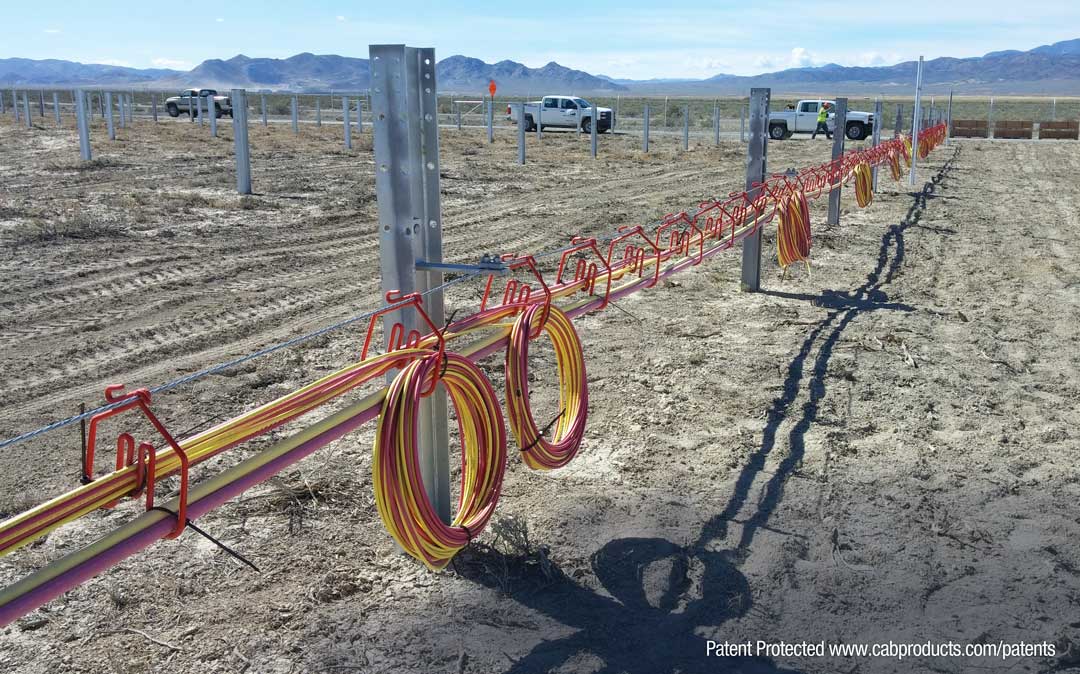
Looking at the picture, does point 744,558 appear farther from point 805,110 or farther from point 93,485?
point 805,110

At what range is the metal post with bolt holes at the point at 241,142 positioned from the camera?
49.3 ft

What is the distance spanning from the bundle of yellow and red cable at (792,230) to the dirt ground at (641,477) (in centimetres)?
38

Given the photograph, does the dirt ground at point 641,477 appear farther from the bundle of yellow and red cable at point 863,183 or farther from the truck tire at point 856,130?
the truck tire at point 856,130

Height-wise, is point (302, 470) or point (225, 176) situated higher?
point (225, 176)

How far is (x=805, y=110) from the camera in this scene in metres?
Answer: 38.2

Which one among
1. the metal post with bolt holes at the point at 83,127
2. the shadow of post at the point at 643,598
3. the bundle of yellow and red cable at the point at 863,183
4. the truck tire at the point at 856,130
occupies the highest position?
the truck tire at the point at 856,130

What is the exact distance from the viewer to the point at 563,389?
4516 mm

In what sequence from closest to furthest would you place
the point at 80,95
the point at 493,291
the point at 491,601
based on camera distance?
the point at 491,601
the point at 493,291
the point at 80,95

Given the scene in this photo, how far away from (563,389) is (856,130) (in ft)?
117

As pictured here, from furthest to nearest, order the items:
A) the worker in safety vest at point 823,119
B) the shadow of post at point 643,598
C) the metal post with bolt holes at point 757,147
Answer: the worker in safety vest at point 823,119 → the metal post with bolt holes at point 757,147 → the shadow of post at point 643,598

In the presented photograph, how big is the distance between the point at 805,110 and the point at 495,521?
1458 inches

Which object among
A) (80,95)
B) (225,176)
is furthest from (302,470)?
(80,95)

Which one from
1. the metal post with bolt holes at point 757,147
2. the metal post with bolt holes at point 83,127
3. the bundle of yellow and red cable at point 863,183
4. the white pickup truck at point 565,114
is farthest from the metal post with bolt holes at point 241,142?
the white pickup truck at point 565,114

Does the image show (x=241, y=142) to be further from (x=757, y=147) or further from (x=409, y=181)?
(x=409, y=181)
